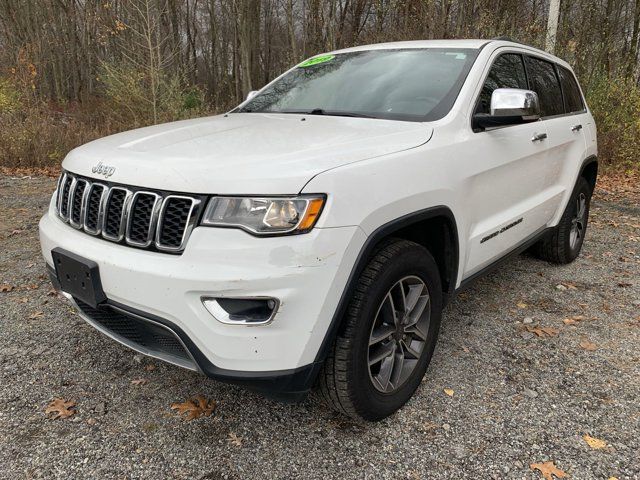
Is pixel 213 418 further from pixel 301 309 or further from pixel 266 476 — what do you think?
pixel 301 309

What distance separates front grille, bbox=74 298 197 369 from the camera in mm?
1924

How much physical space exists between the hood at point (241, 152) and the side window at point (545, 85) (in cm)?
167

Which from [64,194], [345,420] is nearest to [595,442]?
[345,420]

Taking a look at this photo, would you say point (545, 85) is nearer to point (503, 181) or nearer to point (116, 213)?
point (503, 181)

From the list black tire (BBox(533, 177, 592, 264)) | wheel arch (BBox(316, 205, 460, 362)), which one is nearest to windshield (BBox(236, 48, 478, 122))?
wheel arch (BBox(316, 205, 460, 362))

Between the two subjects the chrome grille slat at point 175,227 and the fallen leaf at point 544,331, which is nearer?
the chrome grille slat at point 175,227

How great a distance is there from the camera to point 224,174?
180 centimetres

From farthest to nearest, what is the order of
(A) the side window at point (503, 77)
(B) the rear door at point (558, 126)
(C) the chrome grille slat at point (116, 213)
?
(B) the rear door at point (558, 126) < (A) the side window at point (503, 77) < (C) the chrome grille slat at point (116, 213)

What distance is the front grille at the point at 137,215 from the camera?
6.03ft

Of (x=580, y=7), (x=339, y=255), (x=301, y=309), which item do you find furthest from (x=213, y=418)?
(x=580, y=7)

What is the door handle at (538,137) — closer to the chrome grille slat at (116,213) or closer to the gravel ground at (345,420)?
the gravel ground at (345,420)

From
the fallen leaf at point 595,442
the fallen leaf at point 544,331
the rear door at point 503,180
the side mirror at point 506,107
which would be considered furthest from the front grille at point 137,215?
the fallen leaf at point 544,331

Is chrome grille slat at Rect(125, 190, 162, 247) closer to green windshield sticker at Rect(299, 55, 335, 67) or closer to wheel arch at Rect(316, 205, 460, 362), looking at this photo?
wheel arch at Rect(316, 205, 460, 362)

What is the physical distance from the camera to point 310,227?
1.77 m
